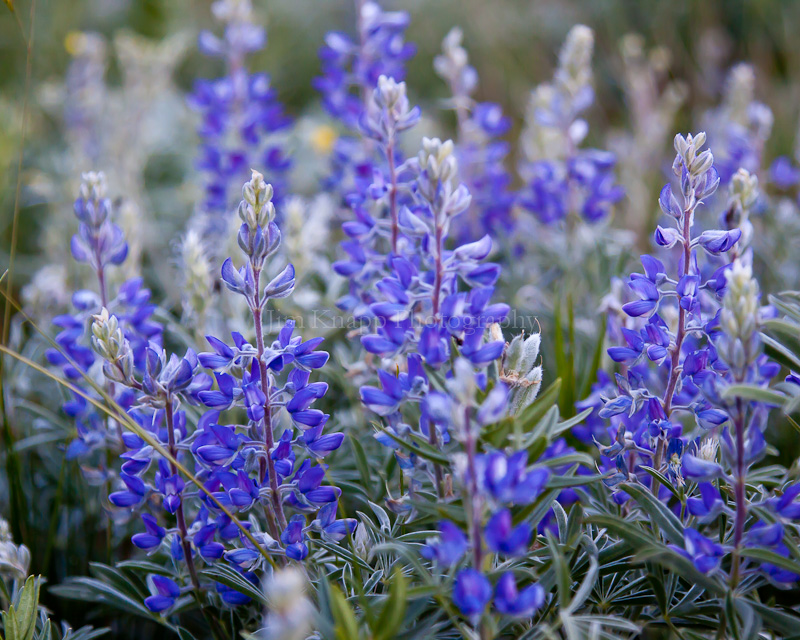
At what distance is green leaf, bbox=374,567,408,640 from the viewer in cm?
130

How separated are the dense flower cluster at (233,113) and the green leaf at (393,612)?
2.31 metres

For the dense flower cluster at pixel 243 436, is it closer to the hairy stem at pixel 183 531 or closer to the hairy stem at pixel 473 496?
the hairy stem at pixel 183 531

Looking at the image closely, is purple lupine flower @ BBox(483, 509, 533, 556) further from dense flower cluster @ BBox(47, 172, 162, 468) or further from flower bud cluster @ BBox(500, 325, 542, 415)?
dense flower cluster @ BBox(47, 172, 162, 468)

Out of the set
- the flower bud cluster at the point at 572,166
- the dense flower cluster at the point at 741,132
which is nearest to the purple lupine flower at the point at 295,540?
the flower bud cluster at the point at 572,166

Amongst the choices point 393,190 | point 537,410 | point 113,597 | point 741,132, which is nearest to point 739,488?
point 537,410

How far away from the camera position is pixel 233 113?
3.33 metres

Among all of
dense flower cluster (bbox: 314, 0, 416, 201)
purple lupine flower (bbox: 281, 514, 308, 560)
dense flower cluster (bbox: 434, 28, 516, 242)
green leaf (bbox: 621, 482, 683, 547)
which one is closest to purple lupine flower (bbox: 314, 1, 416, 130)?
dense flower cluster (bbox: 314, 0, 416, 201)

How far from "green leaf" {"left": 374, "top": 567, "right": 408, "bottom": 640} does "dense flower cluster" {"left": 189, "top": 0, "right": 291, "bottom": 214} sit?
2.31 metres

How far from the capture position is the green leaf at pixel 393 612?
130 cm

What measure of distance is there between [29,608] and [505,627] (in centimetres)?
113

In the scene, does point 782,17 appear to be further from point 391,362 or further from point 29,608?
point 29,608

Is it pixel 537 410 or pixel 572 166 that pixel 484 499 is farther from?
pixel 572 166

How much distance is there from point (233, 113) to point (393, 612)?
2.66 m

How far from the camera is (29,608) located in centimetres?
166
